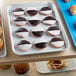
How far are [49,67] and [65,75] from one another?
0.27 feet

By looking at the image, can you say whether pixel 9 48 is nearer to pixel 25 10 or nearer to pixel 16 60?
pixel 16 60

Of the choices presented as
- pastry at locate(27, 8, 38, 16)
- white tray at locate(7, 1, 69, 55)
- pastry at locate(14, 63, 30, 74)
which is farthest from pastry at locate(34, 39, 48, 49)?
pastry at locate(14, 63, 30, 74)

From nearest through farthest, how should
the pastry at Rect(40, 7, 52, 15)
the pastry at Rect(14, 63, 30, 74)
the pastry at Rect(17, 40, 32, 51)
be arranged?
the pastry at Rect(17, 40, 32, 51)
the pastry at Rect(40, 7, 52, 15)
the pastry at Rect(14, 63, 30, 74)

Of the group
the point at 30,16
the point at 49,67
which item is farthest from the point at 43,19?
the point at 49,67

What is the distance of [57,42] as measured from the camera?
2.27 ft

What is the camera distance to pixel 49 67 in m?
0.98

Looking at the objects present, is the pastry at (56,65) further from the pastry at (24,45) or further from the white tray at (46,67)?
the pastry at (24,45)

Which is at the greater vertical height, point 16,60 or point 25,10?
point 25,10

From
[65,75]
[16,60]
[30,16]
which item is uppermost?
[30,16]

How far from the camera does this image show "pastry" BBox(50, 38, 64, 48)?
0.69 m

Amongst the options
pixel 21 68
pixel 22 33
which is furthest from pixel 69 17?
pixel 21 68

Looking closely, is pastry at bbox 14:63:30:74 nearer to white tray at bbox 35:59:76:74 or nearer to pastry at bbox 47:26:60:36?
white tray at bbox 35:59:76:74

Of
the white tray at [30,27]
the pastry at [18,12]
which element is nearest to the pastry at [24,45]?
the white tray at [30,27]

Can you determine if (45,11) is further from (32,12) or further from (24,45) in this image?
(24,45)
